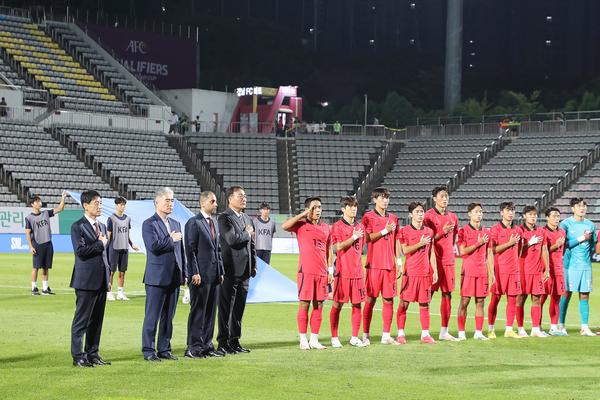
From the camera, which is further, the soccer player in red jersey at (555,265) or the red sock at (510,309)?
the soccer player in red jersey at (555,265)

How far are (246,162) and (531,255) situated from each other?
137 ft

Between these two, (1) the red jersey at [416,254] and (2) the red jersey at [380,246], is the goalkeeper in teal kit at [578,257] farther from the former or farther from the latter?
(2) the red jersey at [380,246]

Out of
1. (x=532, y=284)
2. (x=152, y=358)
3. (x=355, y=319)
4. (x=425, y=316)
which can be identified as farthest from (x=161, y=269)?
(x=532, y=284)

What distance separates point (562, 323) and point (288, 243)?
3183 centimetres

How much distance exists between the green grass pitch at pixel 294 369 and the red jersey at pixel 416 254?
1.04 metres

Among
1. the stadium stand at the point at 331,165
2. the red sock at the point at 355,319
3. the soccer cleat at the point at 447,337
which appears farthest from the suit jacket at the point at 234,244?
the stadium stand at the point at 331,165

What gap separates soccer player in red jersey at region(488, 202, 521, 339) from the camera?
56.3 feet

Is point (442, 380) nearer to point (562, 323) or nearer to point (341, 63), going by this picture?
point (562, 323)

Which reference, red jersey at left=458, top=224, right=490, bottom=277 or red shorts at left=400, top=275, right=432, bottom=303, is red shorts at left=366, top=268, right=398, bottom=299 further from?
red jersey at left=458, top=224, right=490, bottom=277

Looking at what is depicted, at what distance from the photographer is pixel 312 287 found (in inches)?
585

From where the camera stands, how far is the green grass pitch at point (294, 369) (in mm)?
11297

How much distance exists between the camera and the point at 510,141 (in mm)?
58062

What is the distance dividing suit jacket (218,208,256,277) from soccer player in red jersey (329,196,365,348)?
1.46 metres

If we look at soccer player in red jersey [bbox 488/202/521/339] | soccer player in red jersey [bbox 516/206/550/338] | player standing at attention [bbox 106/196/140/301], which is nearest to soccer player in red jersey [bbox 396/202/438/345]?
soccer player in red jersey [bbox 488/202/521/339]
